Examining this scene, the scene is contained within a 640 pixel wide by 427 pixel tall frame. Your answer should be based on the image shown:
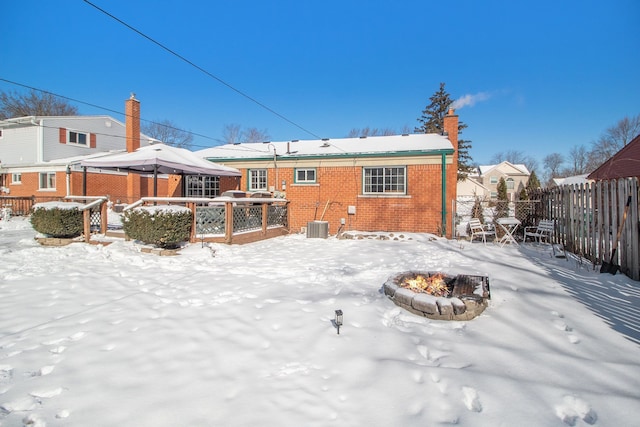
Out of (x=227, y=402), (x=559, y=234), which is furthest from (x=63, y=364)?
(x=559, y=234)

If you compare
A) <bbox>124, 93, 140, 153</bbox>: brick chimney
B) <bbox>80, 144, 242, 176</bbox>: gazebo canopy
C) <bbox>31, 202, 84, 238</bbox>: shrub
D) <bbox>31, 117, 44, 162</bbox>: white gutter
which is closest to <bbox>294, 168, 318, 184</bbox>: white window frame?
<bbox>80, 144, 242, 176</bbox>: gazebo canopy

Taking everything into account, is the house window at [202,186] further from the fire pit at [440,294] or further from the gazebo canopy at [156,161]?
the fire pit at [440,294]

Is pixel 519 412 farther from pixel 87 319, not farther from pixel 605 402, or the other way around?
pixel 87 319

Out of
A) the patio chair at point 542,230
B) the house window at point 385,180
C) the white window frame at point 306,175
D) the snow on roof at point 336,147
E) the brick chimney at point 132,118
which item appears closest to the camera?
the patio chair at point 542,230

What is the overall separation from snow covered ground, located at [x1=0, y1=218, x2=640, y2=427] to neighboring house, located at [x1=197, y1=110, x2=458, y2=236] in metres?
6.26

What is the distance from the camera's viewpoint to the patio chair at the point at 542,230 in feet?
31.1

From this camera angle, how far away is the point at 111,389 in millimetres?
2650

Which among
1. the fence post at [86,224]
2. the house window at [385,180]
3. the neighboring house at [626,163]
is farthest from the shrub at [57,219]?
the neighboring house at [626,163]

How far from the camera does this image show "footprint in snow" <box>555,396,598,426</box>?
228 cm

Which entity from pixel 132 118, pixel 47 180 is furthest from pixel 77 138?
pixel 132 118

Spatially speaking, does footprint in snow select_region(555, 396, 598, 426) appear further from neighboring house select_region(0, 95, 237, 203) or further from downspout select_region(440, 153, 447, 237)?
neighboring house select_region(0, 95, 237, 203)

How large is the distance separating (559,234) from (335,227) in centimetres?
757

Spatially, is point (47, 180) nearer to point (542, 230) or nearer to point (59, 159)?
point (59, 159)

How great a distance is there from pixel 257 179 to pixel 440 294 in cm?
1136
